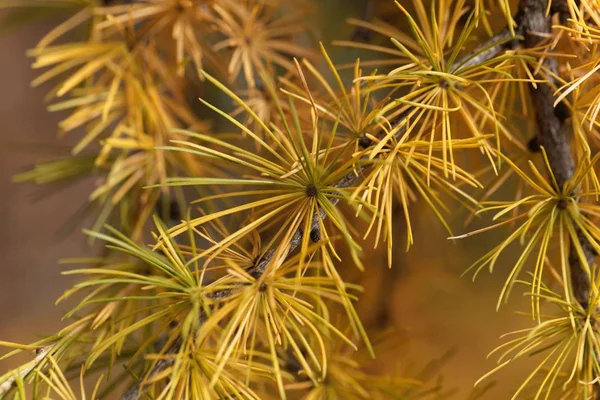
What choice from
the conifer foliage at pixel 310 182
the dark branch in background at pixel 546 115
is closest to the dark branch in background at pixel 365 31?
the conifer foliage at pixel 310 182

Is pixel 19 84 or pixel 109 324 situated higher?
pixel 19 84

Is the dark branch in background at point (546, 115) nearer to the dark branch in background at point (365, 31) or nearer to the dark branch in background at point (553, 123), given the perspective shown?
the dark branch in background at point (553, 123)

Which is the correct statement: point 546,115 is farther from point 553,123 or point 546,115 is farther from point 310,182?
point 310,182

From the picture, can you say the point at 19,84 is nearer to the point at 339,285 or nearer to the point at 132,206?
the point at 132,206

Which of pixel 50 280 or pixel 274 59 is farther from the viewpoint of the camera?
pixel 50 280

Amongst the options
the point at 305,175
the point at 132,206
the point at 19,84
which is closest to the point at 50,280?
the point at 19,84

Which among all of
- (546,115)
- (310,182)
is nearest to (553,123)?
(546,115)

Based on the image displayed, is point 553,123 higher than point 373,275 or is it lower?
higher
